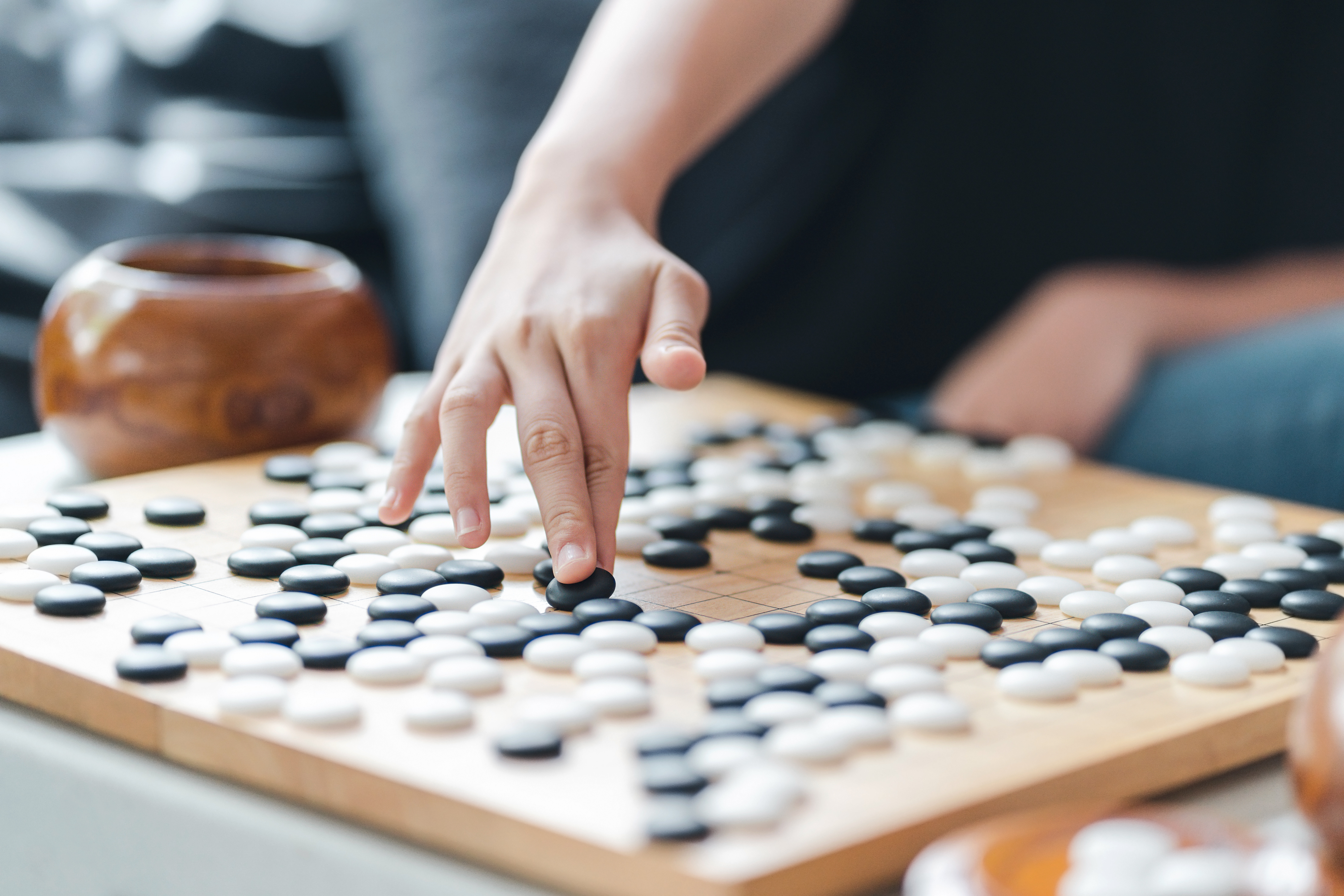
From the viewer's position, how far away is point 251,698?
62 cm

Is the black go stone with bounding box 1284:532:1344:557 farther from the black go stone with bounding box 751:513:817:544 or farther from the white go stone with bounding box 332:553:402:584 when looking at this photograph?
the white go stone with bounding box 332:553:402:584

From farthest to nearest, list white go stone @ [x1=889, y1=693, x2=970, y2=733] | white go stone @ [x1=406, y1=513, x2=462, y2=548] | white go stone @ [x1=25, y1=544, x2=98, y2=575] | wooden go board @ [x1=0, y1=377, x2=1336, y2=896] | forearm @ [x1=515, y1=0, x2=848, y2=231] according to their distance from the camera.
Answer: forearm @ [x1=515, y1=0, x2=848, y2=231] < white go stone @ [x1=406, y1=513, x2=462, y2=548] < white go stone @ [x1=25, y1=544, x2=98, y2=575] < white go stone @ [x1=889, y1=693, x2=970, y2=733] < wooden go board @ [x1=0, y1=377, x2=1336, y2=896]

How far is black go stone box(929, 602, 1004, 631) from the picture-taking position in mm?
758

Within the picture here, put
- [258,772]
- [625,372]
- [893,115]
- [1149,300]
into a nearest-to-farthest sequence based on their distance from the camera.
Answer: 1. [258,772]
2. [625,372]
3. [1149,300]
4. [893,115]

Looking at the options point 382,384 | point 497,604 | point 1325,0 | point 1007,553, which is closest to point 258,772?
point 497,604

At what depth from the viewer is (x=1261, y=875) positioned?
0.42m

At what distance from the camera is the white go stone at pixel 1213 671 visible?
68 cm

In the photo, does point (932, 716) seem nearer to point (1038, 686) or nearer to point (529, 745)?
point (1038, 686)

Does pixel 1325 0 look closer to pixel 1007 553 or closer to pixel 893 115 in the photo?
pixel 893 115

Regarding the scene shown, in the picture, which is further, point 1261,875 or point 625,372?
point 625,372

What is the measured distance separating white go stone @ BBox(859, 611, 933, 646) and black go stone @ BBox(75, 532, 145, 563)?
48cm

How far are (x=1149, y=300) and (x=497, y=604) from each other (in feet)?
3.89

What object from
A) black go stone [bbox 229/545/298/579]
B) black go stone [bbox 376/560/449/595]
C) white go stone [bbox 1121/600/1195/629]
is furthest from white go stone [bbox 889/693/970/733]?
black go stone [bbox 229/545/298/579]

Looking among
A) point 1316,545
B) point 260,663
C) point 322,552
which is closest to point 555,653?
point 260,663
